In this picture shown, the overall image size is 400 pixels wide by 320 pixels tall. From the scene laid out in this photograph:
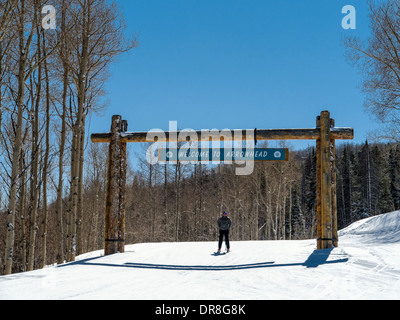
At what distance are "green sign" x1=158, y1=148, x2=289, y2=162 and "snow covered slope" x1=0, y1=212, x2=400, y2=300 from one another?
2671 millimetres

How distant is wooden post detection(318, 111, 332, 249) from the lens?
408 inches

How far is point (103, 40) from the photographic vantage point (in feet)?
49.6

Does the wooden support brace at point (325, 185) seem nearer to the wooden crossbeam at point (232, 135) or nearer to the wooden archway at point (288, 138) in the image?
the wooden archway at point (288, 138)

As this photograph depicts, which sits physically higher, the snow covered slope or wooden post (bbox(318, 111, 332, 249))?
wooden post (bbox(318, 111, 332, 249))

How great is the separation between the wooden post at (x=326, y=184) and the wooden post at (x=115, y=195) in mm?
5553

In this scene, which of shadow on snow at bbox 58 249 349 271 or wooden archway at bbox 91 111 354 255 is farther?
wooden archway at bbox 91 111 354 255

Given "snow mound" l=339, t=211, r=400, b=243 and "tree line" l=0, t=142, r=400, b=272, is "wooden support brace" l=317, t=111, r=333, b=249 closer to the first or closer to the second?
"snow mound" l=339, t=211, r=400, b=243

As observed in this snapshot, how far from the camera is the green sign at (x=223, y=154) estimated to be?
10.9 metres

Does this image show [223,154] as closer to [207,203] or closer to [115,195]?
[115,195]

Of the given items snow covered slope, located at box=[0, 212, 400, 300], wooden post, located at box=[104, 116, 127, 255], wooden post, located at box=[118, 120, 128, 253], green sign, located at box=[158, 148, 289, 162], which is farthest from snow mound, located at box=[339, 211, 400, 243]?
wooden post, located at box=[104, 116, 127, 255]

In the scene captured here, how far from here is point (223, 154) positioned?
11.2m
